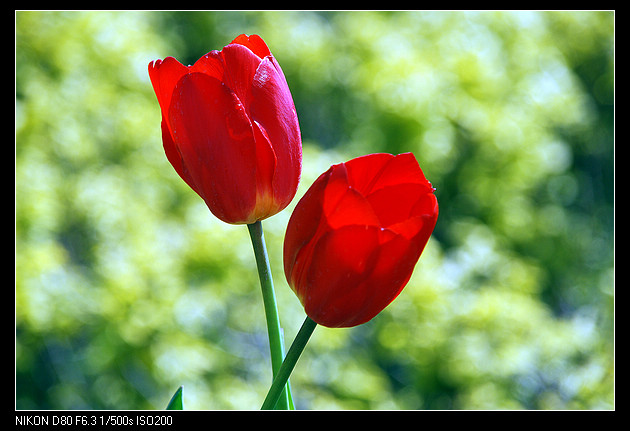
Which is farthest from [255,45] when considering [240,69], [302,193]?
[302,193]

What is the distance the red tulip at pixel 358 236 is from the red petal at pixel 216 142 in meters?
0.03

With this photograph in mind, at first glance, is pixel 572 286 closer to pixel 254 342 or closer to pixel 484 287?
pixel 484 287

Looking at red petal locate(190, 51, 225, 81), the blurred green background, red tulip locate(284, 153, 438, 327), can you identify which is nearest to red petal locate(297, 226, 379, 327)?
red tulip locate(284, 153, 438, 327)

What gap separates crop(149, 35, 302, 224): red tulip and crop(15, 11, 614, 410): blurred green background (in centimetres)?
125

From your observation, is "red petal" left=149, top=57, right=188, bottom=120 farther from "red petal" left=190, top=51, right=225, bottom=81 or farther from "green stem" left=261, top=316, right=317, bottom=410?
"green stem" left=261, top=316, right=317, bottom=410

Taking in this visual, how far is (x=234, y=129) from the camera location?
1.06 ft

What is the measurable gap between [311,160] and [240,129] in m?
1.67

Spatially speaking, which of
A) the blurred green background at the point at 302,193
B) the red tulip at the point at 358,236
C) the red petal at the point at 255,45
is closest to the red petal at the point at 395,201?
the red tulip at the point at 358,236

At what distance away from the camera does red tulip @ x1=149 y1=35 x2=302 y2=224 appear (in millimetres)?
325

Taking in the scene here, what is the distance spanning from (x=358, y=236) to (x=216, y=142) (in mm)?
83

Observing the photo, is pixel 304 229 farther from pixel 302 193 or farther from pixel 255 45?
pixel 302 193

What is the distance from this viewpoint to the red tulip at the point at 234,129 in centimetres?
33

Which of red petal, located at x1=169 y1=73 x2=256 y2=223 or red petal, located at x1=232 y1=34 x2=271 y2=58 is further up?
red petal, located at x1=232 y1=34 x2=271 y2=58

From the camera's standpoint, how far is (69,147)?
201cm
